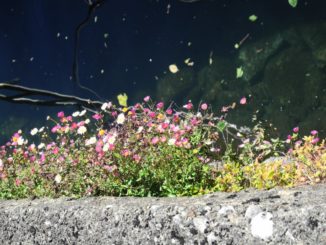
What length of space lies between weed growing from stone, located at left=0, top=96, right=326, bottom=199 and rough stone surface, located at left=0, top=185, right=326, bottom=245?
40cm

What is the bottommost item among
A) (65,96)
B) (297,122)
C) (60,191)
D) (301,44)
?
(60,191)

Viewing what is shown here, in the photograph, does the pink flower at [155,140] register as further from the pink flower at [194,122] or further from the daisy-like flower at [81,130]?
the daisy-like flower at [81,130]

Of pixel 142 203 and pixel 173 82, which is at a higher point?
pixel 173 82

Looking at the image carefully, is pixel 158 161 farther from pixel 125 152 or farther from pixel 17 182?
pixel 17 182

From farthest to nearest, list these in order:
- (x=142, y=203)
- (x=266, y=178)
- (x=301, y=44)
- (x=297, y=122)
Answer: (x=301, y=44), (x=297, y=122), (x=266, y=178), (x=142, y=203)

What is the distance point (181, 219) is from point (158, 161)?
40.7 inches

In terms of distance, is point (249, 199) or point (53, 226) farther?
point (53, 226)

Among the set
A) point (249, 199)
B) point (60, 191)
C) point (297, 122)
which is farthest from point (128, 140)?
point (297, 122)

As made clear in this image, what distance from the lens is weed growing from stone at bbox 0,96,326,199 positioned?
9.87 ft

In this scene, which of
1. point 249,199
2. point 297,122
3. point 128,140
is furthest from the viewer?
point 297,122

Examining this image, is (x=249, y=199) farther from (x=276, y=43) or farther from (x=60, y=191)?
(x=276, y=43)

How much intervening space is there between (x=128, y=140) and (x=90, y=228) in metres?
0.97

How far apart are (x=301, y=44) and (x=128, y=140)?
971 cm

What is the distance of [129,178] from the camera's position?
129 inches
